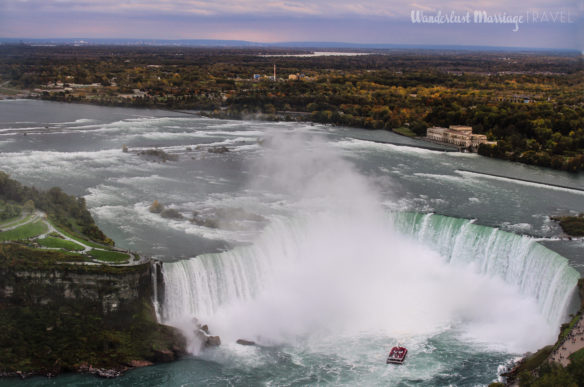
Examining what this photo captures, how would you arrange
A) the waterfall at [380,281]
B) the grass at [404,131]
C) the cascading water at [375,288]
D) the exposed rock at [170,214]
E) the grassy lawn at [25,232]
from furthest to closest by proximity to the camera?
the grass at [404,131]
the exposed rock at [170,214]
the grassy lawn at [25,232]
the waterfall at [380,281]
the cascading water at [375,288]

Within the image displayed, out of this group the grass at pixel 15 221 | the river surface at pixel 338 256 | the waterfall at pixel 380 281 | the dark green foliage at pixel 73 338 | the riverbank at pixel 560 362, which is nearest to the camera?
the riverbank at pixel 560 362

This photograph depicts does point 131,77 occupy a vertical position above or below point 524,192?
above

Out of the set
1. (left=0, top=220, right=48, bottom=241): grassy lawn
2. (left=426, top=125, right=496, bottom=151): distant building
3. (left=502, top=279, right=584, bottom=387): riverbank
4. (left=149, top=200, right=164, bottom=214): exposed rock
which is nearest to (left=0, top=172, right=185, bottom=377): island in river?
(left=0, top=220, right=48, bottom=241): grassy lawn

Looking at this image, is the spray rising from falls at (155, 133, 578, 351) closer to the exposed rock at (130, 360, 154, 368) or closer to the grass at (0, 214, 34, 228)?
the exposed rock at (130, 360, 154, 368)

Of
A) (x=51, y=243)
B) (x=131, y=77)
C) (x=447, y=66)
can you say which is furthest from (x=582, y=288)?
(x=447, y=66)

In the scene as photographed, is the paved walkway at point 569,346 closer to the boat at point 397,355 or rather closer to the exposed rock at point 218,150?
the boat at point 397,355

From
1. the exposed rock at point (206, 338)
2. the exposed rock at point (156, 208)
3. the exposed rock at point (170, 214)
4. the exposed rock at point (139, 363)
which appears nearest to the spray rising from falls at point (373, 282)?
the exposed rock at point (206, 338)

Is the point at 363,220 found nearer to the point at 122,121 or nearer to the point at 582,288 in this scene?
the point at 582,288
